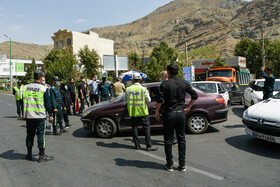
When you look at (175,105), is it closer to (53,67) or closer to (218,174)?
(218,174)

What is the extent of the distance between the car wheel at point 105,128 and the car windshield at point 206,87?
17.6 ft

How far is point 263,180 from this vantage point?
3.76 metres

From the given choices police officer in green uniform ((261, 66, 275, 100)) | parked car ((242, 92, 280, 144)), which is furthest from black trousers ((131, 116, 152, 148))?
police officer in green uniform ((261, 66, 275, 100))

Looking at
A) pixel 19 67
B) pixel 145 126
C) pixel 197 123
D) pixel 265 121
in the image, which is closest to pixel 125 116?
pixel 145 126

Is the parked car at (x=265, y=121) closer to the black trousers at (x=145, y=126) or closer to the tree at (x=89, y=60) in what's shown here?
the black trousers at (x=145, y=126)

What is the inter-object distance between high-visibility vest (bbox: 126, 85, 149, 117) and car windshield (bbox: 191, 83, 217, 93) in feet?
19.2

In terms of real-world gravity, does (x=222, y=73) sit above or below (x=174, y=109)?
above

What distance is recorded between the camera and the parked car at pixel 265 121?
15.9 ft

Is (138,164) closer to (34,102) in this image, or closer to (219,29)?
(34,102)

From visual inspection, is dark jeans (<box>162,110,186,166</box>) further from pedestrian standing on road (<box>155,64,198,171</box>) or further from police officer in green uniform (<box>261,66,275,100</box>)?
police officer in green uniform (<box>261,66,275,100</box>)

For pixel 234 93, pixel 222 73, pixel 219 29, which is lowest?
pixel 234 93

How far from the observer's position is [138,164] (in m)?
4.61

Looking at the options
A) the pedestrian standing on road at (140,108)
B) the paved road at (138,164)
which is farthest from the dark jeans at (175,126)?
the pedestrian standing on road at (140,108)

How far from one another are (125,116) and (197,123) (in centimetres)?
206
